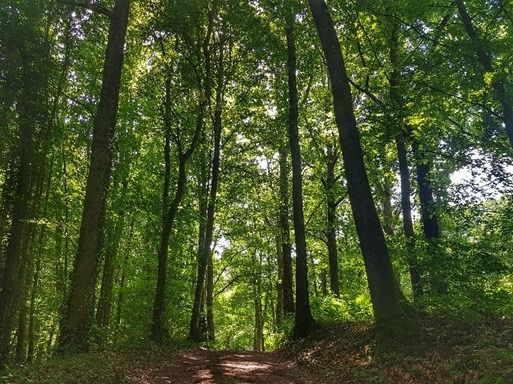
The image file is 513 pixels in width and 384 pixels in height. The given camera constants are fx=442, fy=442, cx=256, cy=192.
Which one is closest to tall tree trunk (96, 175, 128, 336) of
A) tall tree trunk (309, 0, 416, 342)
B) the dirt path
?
the dirt path

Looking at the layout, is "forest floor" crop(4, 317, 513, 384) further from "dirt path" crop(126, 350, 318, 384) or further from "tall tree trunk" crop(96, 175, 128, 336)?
"tall tree trunk" crop(96, 175, 128, 336)

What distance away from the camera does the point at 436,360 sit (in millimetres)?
6961

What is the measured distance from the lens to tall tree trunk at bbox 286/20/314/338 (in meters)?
14.0

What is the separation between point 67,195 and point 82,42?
8285 millimetres

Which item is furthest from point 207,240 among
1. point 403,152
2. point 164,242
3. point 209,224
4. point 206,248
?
point 403,152

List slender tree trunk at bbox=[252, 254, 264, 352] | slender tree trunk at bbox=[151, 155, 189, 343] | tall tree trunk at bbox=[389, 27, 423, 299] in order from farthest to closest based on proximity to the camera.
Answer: slender tree trunk at bbox=[252, 254, 264, 352], slender tree trunk at bbox=[151, 155, 189, 343], tall tree trunk at bbox=[389, 27, 423, 299]

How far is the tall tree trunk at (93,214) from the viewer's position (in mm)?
9406

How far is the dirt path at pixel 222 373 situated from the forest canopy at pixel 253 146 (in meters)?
1.64

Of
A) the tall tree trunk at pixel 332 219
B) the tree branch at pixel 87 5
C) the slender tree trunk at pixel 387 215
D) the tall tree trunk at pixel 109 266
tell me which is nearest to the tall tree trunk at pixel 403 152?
the tall tree trunk at pixel 332 219

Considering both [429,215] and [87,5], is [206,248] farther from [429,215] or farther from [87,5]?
[87,5]

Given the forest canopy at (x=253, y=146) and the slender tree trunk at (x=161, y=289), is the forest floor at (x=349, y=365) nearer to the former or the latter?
the forest canopy at (x=253, y=146)

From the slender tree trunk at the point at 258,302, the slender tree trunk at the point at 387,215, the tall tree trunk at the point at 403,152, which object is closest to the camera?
the tall tree trunk at the point at 403,152

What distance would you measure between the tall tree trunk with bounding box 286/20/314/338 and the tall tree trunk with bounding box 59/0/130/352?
639 centimetres

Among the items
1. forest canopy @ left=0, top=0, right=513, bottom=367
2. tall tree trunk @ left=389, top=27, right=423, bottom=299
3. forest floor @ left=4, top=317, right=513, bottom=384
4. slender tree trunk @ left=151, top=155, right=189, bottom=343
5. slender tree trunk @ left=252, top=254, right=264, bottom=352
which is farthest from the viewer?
slender tree trunk @ left=252, top=254, right=264, bottom=352
